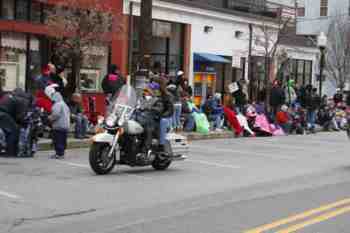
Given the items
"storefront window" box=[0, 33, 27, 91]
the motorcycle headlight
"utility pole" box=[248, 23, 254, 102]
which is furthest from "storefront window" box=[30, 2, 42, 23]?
"utility pole" box=[248, 23, 254, 102]

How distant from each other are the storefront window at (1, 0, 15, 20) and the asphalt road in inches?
293

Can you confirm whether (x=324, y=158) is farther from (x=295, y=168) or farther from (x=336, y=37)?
(x=336, y=37)

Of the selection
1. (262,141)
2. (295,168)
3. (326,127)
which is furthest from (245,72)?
(295,168)

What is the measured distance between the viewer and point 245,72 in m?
34.7

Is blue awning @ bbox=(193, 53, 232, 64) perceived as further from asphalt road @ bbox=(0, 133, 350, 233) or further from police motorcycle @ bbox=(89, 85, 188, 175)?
police motorcycle @ bbox=(89, 85, 188, 175)

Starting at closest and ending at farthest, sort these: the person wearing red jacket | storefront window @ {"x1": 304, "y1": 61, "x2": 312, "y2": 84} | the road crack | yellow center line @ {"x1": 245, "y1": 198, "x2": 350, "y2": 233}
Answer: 1. the road crack
2. yellow center line @ {"x1": 245, "y1": 198, "x2": 350, "y2": 233}
3. the person wearing red jacket
4. storefront window @ {"x1": 304, "y1": 61, "x2": 312, "y2": 84}

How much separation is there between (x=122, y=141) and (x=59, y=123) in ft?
7.51

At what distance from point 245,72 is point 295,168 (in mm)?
19838

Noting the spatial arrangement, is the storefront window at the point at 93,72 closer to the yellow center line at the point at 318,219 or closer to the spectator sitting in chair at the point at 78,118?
the spectator sitting in chair at the point at 78,118

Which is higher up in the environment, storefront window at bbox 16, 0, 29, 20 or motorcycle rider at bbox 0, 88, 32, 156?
storefront window at bbox 16, 0, 29, 20

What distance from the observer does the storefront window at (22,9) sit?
2261 cm

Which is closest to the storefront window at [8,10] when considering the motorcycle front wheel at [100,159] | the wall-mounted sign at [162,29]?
the wall-mounted sign at [162,29]

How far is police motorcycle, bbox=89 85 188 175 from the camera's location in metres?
12.5

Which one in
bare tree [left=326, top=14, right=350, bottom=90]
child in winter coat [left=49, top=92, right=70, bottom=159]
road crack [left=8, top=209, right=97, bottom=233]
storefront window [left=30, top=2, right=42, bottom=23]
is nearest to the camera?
road crack [left=8, top=209, right=97, bottom=233]
